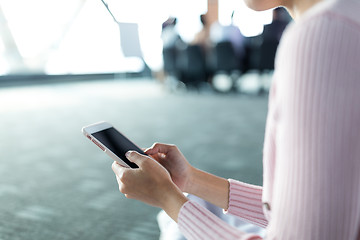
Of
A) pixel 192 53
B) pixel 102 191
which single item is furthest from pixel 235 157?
pixel 192 53

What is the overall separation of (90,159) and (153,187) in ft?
5.12

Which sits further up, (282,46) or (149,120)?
(282,46)

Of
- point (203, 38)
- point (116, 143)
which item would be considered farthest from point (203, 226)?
point (203, 38)

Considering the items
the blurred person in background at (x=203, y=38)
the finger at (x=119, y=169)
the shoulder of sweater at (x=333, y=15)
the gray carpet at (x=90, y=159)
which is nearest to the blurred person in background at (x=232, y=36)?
the blurred person in background at (x=203, y=38)

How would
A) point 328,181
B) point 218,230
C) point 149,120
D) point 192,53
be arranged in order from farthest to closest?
point 192,53
point 149,120
point 218,230
point 328,181

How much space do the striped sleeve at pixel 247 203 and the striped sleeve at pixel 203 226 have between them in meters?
0.23

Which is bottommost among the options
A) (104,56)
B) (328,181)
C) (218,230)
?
(104,56)

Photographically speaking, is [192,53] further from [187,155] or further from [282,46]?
[282,46]

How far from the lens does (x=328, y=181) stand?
1.13 feet

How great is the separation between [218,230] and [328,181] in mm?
176

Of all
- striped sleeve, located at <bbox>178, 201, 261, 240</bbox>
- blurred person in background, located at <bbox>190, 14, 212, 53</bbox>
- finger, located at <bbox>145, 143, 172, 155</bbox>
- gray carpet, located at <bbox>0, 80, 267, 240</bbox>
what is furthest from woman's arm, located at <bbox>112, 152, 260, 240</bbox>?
blurred person in background, located at <bbox>190, 14, 212, 53</bbox>

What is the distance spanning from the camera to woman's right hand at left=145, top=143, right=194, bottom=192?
707 mm

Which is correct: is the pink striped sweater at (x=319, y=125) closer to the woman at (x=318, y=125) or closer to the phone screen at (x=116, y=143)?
the woman at (x=318, y=125)

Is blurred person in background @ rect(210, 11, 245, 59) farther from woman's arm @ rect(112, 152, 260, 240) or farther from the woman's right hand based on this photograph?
woman's arm @ rect(112, 152, 260, 240)
